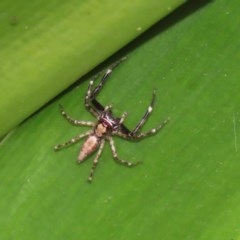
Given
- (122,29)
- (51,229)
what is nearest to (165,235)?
(51,229)

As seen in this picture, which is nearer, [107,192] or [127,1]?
[127,1]

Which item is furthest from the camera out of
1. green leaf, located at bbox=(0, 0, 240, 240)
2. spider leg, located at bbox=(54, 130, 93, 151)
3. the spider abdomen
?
the spider abdomen

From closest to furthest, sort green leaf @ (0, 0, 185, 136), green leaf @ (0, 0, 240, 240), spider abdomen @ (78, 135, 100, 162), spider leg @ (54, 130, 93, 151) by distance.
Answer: green leaf @ (0, 0, 185, 136)
green leaf @ (0, 0, 240, 240)
spider leg @ (54, 130, 93, 151)
spider abdomen @ (78, 135, 100, 162)

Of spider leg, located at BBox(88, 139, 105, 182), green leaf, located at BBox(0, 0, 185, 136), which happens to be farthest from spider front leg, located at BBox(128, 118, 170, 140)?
green leaf, located at BBox(0, 0, 185, 136)

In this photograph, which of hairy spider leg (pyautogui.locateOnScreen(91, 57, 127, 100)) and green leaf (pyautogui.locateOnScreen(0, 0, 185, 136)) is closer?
green leaf (pyautogui.locateOnScreen(0, 0, 185, 136))

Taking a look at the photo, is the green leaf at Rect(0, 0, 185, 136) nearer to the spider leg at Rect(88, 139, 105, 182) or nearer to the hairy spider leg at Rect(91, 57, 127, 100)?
the hairy spider leg at Rect(91, 57, 127, 100)

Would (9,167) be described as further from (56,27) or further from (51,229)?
(56,27)

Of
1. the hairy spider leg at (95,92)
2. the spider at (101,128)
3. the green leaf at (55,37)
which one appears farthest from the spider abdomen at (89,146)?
the green leaf at (55,37)

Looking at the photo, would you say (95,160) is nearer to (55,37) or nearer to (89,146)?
(89,146)
